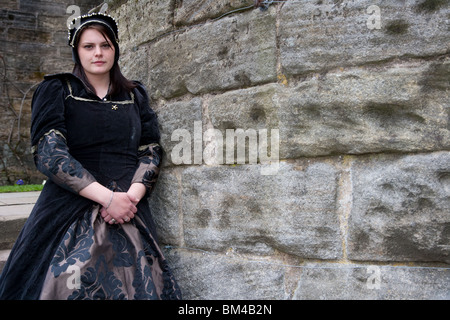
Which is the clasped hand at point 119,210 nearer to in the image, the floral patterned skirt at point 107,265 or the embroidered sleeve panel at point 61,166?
the floral patterned skirt at point 107,265

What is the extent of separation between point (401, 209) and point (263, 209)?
21.4 inches

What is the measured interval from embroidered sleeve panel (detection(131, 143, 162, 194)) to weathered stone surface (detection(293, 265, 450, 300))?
84cm

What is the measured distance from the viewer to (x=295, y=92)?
1.69 metres

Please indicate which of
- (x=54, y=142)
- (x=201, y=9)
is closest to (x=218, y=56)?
(x=201, y=9)

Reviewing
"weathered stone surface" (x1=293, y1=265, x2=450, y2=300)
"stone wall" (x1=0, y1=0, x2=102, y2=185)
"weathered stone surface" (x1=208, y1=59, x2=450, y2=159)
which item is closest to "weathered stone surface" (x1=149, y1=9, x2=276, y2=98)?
"weathered stone surface" (x1=208, y1=59, x2=450, y2=159)

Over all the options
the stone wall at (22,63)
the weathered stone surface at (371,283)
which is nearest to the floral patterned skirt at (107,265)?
the weathered stone surface at (371,283)

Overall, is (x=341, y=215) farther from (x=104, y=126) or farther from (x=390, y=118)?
(x=104, y=126)

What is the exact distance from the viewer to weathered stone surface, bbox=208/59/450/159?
1.48 metres

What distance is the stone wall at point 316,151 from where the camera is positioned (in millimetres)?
1491

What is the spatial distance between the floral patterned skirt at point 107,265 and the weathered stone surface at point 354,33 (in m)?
0.98

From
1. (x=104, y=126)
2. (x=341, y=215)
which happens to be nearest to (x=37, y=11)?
(x=104, y=126)

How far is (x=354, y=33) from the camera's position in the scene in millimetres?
1586

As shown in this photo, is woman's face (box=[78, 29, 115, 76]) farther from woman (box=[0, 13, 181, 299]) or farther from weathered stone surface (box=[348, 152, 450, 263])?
weathered stone surface (box=[348, 152, 450, 263])

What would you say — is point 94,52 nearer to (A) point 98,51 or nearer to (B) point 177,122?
(A) point 98,51
